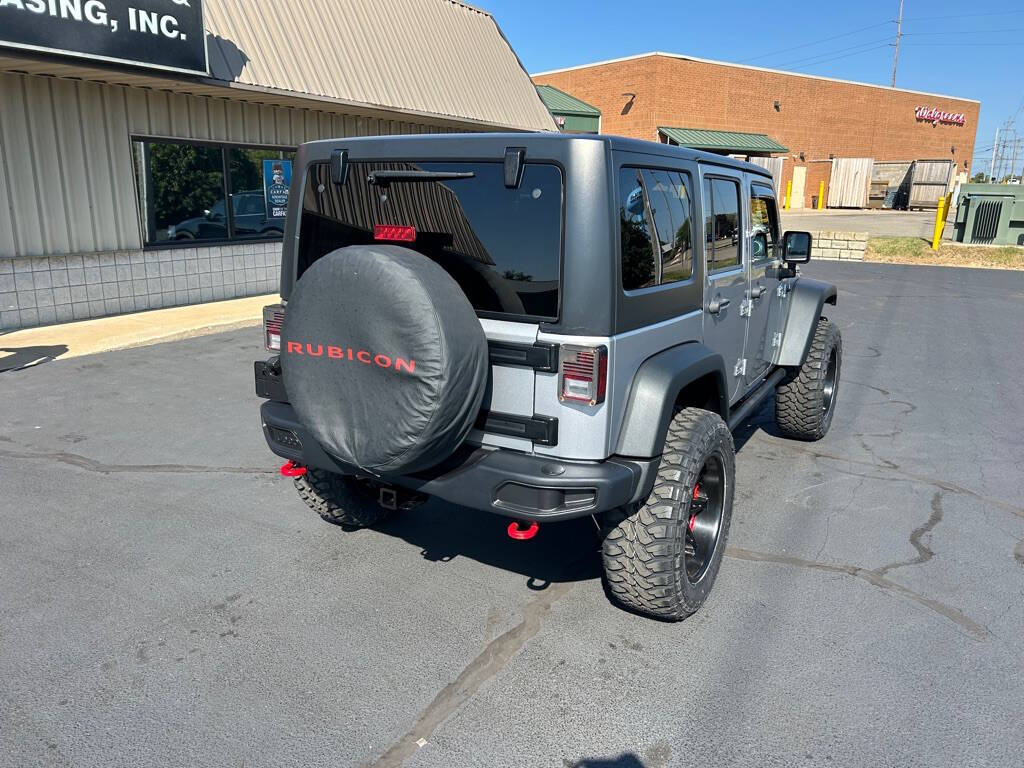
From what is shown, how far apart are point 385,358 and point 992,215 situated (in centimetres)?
2291

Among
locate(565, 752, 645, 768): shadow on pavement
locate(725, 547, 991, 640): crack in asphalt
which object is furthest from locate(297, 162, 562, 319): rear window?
locate(725, 547, 991, 640): crack in asphalt

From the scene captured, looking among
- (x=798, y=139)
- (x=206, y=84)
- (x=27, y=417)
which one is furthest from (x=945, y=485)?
(x=798, y=139)

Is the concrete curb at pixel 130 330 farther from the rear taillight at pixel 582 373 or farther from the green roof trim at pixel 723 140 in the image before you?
the green roof trim at pixel 723 140

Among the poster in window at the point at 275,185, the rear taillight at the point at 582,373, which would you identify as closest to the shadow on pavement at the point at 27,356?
the poster in window at the point at 275,185

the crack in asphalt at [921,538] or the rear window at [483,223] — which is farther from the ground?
the rear window at [483,223]

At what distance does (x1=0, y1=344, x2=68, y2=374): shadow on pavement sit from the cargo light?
6.17 metres

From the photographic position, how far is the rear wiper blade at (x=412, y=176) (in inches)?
123

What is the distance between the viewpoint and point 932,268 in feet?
62.1

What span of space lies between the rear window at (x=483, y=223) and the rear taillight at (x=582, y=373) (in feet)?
0.59

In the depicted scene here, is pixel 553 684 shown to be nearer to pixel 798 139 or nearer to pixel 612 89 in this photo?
pixel 612 89

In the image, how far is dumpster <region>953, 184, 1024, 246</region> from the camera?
2009 cm

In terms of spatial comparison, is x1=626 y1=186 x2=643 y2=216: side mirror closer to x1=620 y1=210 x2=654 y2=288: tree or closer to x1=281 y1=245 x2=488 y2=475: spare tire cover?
x1=620 y1=210 x2=654 y2=288: tree

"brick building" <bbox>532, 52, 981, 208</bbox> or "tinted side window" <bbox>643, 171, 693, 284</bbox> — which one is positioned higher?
"brick building" <bbox>532, 52, 981, 208</bbox>

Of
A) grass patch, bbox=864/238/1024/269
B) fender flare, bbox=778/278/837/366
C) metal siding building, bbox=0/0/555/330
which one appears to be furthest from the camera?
grass patch, bbox=864/238/1024/269
